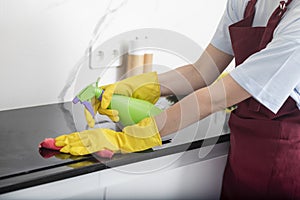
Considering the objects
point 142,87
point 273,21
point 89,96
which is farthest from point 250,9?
point 89,96

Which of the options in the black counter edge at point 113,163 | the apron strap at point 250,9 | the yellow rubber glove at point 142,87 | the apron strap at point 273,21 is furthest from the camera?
the yellow rubber glove at point 142,87

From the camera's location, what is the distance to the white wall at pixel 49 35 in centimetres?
128

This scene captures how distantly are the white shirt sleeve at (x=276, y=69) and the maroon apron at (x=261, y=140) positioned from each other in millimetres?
88

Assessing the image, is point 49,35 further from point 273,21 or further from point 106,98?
point 273,21

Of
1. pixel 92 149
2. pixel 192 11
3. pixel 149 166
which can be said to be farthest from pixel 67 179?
pixel 192 11

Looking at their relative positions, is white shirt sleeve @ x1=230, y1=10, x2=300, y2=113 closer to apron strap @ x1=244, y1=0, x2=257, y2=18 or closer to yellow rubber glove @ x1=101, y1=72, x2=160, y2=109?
apron strap @ x1=244, y1=0, x2=257, y2=18

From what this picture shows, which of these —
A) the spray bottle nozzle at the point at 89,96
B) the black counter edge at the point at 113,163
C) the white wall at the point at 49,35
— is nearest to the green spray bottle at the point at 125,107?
the spray bottle nozzle at the point at 89,96

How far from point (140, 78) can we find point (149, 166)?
30 cm

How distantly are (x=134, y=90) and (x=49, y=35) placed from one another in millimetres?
314

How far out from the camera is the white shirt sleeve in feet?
3.17

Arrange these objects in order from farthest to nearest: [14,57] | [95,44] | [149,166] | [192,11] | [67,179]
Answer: [192,11], [95,44], [14,57], [149,166], [67,179]

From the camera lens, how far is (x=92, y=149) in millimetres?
1061

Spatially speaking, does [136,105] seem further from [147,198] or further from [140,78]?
[147,198]

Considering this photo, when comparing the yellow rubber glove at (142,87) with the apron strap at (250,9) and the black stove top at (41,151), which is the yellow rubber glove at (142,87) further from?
the apron strap at (250,9)
